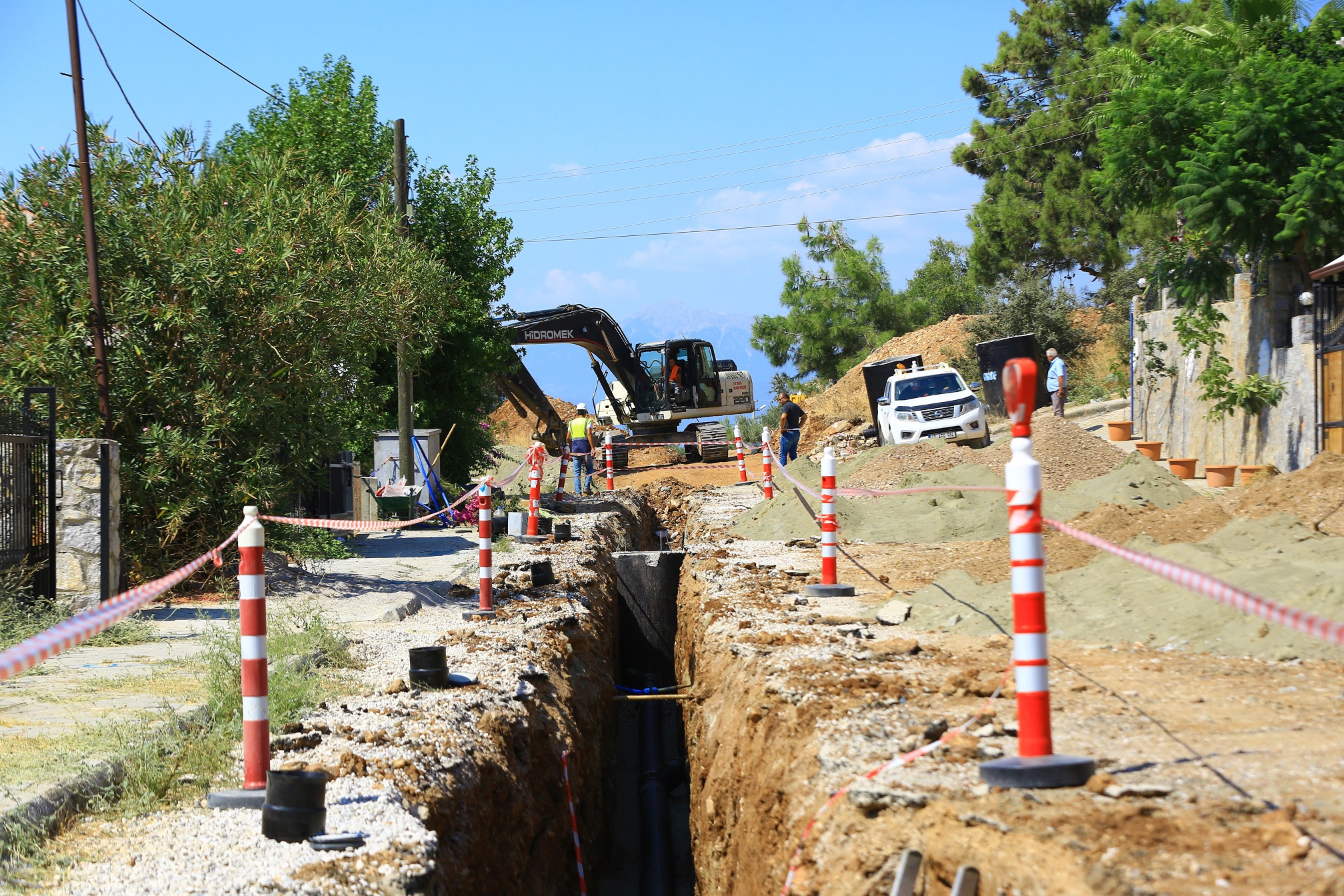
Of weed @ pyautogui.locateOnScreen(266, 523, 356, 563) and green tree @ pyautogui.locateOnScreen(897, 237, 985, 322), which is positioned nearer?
weed @ pyautogui.locateOnScreen(266, 523, 356, 563)

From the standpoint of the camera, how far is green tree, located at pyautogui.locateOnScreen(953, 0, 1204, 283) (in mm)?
40219

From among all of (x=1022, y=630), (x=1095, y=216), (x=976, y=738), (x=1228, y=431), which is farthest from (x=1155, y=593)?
(x=1095, y=216)

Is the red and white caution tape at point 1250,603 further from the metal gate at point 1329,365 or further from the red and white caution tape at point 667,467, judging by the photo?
the red and white caution tape at point 667,467

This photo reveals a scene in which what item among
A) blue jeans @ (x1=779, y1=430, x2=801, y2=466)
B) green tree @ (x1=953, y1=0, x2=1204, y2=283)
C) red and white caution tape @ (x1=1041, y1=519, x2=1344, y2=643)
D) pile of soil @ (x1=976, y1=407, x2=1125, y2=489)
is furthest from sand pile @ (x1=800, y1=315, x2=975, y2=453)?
red and white caution tape @ (x1=1041, y1=519, x2=1344, y2=643)

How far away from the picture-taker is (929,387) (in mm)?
25281

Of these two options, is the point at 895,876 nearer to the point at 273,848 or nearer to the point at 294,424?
the point at 273,848

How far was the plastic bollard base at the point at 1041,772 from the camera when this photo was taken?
3.78 m

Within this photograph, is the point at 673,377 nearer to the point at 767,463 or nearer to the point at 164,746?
the point at 767,463

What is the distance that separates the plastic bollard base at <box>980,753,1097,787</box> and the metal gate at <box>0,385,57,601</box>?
8.53 m

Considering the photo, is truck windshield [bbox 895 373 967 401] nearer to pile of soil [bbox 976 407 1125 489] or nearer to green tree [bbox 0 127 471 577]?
pile of soil [bbox 976 407 1125 489]

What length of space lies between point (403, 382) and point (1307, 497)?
1369 cm

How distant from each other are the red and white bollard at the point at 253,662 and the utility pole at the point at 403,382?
14.3 metres

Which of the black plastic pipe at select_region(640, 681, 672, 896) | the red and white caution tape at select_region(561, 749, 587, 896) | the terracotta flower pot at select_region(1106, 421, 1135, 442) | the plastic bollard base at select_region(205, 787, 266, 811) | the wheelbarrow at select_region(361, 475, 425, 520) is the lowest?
the black plastic pipe at select_region(640, 681, 672, 896)

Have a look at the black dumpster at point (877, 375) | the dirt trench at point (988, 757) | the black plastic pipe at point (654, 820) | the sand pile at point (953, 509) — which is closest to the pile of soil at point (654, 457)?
the black dumpster at point (877, 375)
